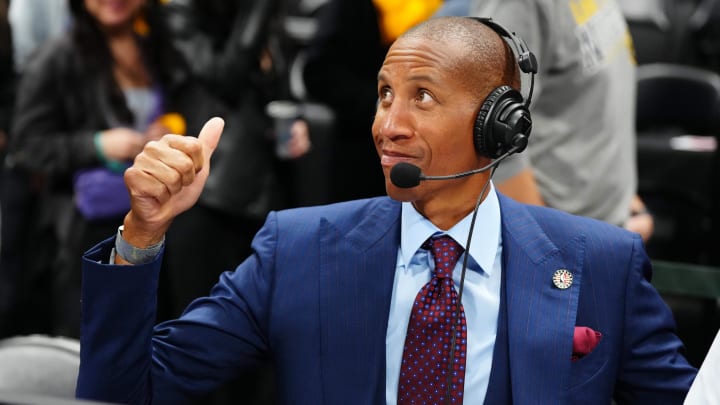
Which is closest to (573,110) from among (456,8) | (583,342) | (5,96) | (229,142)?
(456,8)

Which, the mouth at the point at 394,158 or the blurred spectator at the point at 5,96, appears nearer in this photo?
the mouth at the point at 394,158

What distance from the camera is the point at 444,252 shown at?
1.66 metres

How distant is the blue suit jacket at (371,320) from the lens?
5.27ft

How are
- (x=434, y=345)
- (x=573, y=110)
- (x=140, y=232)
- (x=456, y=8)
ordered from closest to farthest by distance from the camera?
1. (x=140, y=232)
2. (x=434, y=345)
3. (x=573, y=110)
4. (x=456, y=8)

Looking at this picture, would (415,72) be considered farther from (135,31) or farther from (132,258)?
(135,31)

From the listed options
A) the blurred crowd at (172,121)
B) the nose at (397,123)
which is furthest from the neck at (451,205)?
the blurred crowd at (172,121)

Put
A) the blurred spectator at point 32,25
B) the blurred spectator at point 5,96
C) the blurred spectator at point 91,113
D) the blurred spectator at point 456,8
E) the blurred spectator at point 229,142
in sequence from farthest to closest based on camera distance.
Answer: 1. the blurred spectator at point 32,25
2. the blurred spectator at point 5,96
3. the blurred spectator at point 229,142
4. the blurred spectator at point 91,113
5. the blurred spectator at point 456,8

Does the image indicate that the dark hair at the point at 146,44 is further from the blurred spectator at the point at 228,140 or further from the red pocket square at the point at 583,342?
the red pocket square at the point at 583,342

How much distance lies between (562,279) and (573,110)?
31.4 inches

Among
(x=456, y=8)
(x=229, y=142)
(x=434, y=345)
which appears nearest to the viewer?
(x=434, y=345)

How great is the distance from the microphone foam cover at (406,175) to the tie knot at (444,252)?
153 millimetres

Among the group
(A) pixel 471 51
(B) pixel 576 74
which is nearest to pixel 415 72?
(A) pixel 471 51

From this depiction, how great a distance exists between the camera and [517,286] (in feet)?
5.41

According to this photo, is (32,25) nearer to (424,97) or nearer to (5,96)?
(5,96)
